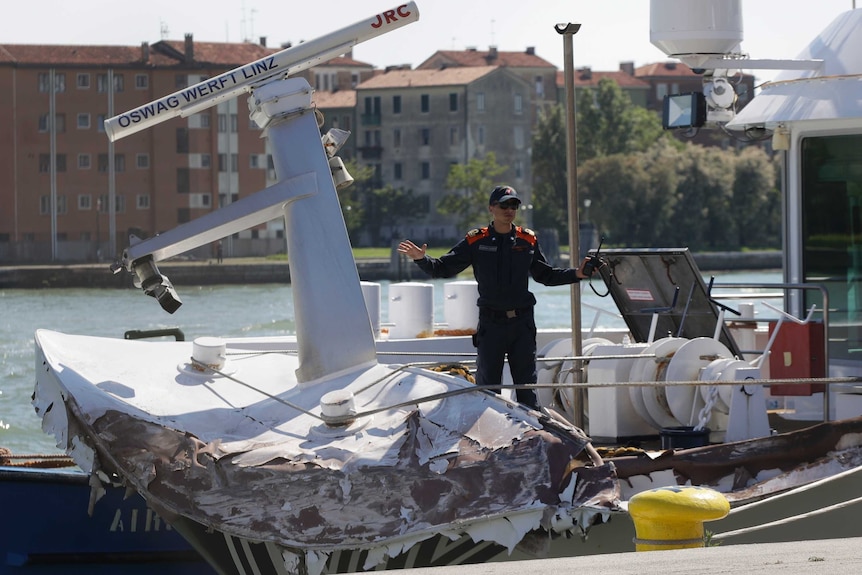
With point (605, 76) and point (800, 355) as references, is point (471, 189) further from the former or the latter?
point (800, 355)

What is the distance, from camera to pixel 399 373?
321 inches

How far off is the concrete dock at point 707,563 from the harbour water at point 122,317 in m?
14.9

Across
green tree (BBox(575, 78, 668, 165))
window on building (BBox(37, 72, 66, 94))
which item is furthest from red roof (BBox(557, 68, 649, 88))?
window on building (BBox(37, 72, 66, 94))

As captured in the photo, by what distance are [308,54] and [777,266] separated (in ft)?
271

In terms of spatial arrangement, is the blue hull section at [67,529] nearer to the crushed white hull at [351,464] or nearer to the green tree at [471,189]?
the crushed white hull at [351,464]

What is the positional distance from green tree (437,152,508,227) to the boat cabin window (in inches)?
3469

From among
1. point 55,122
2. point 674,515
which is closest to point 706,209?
point 55,122

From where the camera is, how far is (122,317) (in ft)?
165

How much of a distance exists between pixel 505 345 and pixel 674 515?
178 cm

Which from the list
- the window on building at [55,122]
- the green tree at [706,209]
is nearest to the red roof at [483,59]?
the green tree at [706,209]

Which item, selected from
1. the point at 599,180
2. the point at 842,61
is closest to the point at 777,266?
the point at 599,180

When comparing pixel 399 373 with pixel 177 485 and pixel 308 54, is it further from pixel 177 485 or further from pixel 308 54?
pixel 308 54

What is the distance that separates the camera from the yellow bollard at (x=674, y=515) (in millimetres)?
6539

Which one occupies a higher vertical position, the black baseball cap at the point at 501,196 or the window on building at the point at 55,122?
the window on building at the point at 55,122
